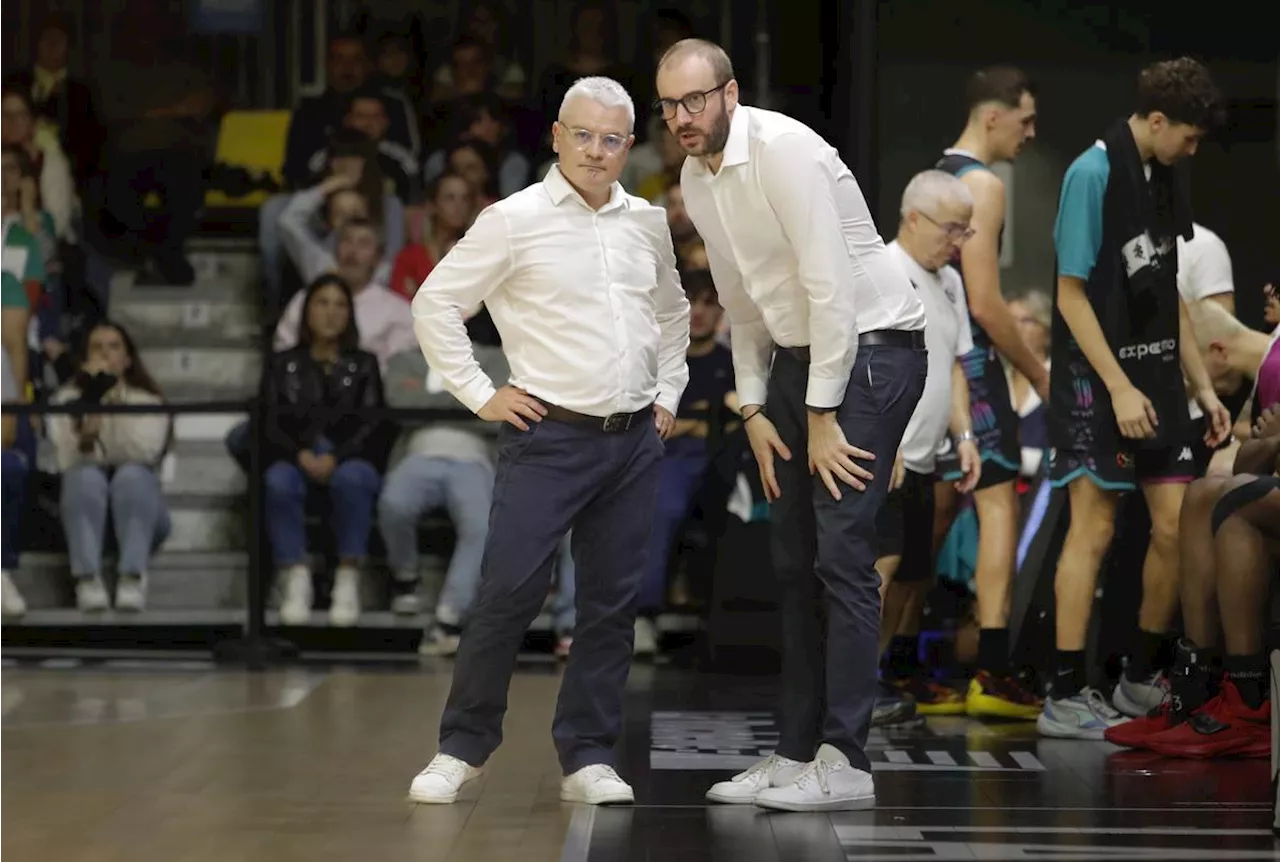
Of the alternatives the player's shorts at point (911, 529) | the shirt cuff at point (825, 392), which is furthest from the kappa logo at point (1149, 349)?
the shirt cuff at point (825, 392)

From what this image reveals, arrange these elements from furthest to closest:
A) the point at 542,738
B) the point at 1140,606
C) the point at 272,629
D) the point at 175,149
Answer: the point at 175,149 → the point at 272,629 → the point at 1140,606 → the point at 542,738

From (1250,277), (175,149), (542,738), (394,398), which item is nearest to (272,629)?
(394,398)

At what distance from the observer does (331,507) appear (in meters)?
7.43

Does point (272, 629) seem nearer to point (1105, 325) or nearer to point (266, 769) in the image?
point (266, 769)

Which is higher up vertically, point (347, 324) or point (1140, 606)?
point (347, 324)

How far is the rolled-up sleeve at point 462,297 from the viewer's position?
4125mm

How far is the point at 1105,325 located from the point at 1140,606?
0.92 m

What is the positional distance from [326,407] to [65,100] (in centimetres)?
277

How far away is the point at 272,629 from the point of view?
7316mm

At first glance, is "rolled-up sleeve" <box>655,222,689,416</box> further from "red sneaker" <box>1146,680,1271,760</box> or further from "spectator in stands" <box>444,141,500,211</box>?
"spectator in stands" <box>444,141,500,211</box>

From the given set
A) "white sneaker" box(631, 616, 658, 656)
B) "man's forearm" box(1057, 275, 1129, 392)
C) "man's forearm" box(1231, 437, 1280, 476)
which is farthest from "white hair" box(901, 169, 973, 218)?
"white sneaker" box(631, 616, 658, 656)

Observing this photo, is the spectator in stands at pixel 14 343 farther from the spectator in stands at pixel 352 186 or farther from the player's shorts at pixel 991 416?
the player's shorts at pixel 991 416

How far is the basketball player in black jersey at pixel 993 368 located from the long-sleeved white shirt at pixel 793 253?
1610mm

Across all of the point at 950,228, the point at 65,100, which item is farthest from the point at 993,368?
the point at 65,100
